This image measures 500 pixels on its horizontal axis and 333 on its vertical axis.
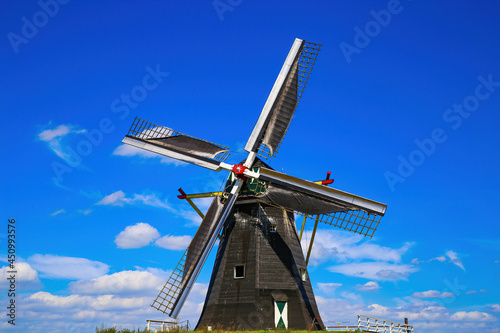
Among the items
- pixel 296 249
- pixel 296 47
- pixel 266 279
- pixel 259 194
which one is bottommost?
pixel 266 279

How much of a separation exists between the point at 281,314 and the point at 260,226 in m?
4.15

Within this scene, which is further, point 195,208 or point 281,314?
point 195,208

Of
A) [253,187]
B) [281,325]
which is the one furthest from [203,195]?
[281,325]

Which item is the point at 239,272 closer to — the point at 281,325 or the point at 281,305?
the point at 281,305

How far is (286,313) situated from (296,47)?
13.0 m

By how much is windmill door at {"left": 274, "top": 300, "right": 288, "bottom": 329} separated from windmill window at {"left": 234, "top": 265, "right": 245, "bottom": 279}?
6.52ft

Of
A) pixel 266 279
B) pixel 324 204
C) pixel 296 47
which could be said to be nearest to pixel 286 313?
pixel 266 279

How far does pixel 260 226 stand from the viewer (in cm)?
2552

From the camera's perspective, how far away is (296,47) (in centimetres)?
2723

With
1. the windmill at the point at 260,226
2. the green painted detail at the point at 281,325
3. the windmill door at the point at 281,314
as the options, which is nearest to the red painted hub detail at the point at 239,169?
the windmill at the point at 260,226

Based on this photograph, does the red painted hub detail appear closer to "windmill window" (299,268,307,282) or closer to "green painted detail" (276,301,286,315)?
"windmill window" (299,268,307,282)

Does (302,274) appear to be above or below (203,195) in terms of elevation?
below

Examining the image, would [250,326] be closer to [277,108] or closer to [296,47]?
[277,108]

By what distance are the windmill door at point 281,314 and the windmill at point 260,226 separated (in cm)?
4
